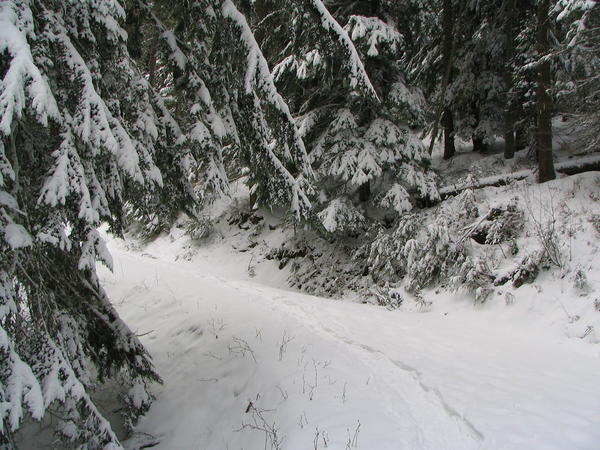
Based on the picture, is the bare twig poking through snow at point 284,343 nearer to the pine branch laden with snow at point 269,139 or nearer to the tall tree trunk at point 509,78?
the pine branch laden with snow at point 269,139

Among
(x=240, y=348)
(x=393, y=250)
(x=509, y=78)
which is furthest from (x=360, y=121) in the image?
(x=240, y=348)

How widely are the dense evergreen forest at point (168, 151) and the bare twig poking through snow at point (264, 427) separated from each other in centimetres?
118

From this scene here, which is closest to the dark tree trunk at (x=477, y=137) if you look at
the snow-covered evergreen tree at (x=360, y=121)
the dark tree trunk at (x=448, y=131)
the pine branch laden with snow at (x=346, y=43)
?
the dark tree trunk at (x=448, y=131)

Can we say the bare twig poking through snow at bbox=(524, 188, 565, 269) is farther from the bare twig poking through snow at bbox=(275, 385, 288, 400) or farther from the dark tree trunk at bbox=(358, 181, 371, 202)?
the bare twig poking through snow at bbox=(275, 385, 288, 400)

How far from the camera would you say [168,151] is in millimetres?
4852

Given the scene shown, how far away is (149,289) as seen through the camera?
10297mm

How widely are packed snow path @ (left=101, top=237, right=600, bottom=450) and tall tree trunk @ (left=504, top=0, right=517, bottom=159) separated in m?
8.26

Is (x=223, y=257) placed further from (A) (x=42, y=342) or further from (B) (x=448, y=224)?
(A) (x=42, y=342)

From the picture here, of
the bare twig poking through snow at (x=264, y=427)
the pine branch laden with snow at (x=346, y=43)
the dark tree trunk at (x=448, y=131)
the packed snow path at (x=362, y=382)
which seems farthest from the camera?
the dark tree trunk at (x=448, y=131)

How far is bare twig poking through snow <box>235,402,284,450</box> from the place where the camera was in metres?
3.84

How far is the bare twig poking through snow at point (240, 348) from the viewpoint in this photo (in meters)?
5.73

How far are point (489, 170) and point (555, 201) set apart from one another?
4.59 meters

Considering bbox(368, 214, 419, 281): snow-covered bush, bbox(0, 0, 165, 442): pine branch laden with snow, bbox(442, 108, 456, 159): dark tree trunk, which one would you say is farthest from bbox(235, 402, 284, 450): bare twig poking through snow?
bbox(442, 108, 456, 159): dark tree trunk

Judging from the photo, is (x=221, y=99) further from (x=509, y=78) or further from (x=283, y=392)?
(x=509, y=78)
